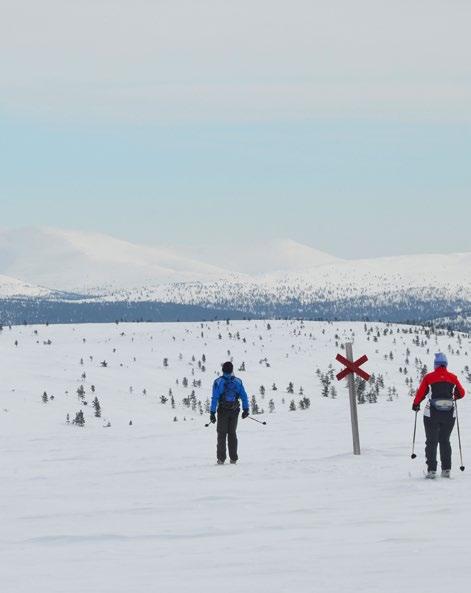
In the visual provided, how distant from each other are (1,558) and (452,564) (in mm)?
4426

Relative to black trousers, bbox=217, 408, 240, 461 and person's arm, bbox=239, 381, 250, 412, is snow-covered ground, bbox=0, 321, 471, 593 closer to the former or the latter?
black trousers, bbox=217, 408, 240, 461

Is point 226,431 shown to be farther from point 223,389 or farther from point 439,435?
point 439,435

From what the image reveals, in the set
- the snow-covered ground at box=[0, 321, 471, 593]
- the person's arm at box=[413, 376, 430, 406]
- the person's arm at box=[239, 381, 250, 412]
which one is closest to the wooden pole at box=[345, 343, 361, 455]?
the snow-covered ground at box=[0, 321, 471, 593]

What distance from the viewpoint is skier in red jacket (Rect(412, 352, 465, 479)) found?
54.7ft

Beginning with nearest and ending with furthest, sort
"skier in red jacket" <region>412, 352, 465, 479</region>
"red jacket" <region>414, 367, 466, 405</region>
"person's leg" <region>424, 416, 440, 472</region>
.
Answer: "person's leg" <region>424, 416, 440, 472</region> → "skier in red jacket" <region>412, 352, 465, 479</region> → "red jacket" <region>414, 367, 466, 405</region>

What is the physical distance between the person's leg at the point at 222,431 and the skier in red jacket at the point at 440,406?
4664 millimetres

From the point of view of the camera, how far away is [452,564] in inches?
355

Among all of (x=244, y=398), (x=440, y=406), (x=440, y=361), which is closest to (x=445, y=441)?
(x=440, y=406)

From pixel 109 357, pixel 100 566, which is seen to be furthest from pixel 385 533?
pixel 109 357

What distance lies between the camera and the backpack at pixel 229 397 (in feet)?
67.3

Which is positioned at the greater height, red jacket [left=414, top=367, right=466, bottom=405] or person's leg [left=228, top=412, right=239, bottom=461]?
red jacket [left=414, top=367, right=466, bottom=405]

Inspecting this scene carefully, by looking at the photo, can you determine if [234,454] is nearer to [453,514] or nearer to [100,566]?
[453,514]

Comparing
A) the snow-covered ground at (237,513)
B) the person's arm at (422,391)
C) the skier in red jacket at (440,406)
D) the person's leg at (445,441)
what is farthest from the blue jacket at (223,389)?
the person's leg at (445,441)

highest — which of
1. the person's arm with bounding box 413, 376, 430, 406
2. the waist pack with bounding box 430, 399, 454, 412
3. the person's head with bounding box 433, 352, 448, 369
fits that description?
the person's head with bounding box 433, 352, 448, 369
